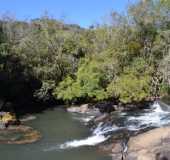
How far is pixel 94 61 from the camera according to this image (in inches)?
1491

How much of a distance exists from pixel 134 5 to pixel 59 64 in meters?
9.47

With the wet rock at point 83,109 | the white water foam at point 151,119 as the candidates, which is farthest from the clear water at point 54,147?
the wet rock at point 83,109

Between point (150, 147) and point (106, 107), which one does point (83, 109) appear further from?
point (150, 147)

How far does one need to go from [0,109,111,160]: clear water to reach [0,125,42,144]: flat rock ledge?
0.58 m

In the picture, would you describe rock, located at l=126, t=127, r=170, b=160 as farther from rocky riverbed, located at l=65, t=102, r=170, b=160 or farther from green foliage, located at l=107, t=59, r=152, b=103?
green foliage, located at l=107, t=59, r=152, b=103

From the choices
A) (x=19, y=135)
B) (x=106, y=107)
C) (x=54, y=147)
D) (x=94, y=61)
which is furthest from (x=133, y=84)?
(x=54, y=147)

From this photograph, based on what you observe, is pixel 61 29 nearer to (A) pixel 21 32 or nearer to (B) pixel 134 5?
(A) pixel 21 32

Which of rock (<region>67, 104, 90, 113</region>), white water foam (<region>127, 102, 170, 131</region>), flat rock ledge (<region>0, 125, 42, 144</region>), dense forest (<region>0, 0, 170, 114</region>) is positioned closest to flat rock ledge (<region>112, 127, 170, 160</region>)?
white water foam (<region>127, 102, 170, 131</region>)

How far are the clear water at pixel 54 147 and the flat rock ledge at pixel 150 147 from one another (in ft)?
5.41

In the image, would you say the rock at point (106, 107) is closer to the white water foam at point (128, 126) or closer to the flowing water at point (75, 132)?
the flowing water at point (75, 132)

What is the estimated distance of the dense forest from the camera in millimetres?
34500

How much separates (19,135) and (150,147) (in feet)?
34.1

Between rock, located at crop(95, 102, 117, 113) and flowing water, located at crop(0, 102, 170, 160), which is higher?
rock, located at crop(95, 102, 117, 113)

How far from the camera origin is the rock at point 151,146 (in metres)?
16.5
